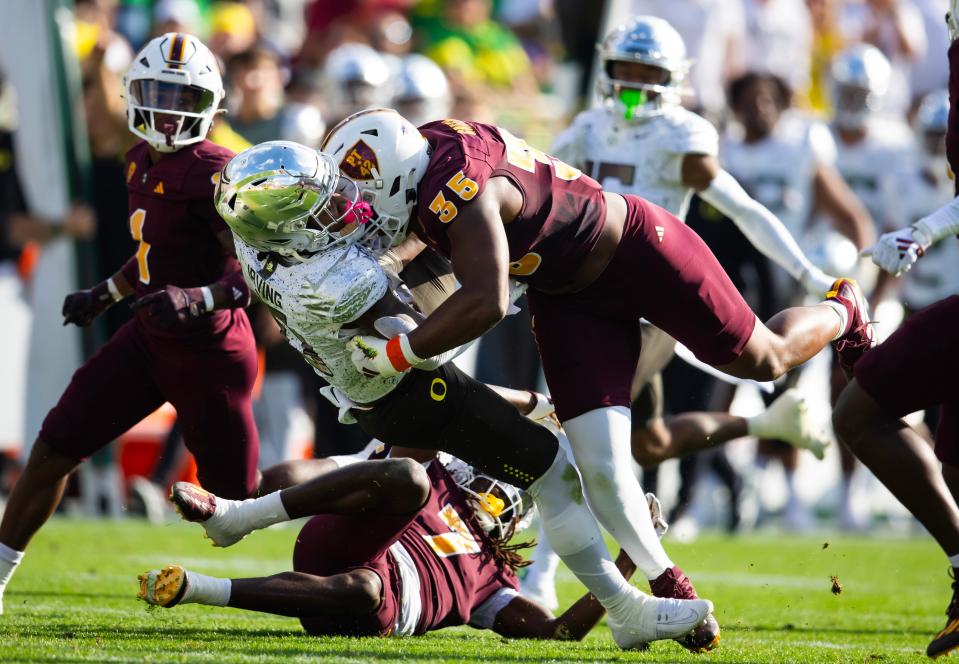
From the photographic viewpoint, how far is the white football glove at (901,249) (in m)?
4.51

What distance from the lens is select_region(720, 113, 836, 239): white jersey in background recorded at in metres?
8.95

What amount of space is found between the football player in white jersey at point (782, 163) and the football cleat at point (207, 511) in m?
5.30

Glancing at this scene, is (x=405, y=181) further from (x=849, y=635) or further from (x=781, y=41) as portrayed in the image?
(x=781, y=41)

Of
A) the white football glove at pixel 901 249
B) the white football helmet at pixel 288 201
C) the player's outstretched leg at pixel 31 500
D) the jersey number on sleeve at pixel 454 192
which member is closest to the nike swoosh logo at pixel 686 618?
the white football glove at pixel 901 249

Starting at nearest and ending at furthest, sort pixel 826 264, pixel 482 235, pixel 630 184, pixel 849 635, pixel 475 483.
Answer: pixel 482 235, pixel 475 483, pixel 849 635, pixel 630 184, pixel 826 264

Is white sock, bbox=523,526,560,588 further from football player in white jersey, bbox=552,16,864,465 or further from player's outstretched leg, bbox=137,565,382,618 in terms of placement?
player's outstretched leg, bbox=137,565,382,618

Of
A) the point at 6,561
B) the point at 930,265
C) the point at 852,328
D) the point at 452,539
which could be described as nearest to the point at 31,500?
the point at 6,561

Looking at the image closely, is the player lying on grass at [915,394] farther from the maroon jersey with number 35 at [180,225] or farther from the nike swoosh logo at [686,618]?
the maroon jersey with number 35 at [180,225]

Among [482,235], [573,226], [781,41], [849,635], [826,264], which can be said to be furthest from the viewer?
[781,41]

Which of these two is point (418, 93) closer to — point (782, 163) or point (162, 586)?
point (782, 163)

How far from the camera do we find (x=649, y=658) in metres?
4.24

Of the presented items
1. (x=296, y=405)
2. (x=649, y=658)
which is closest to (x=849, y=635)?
(x=649, y=658)

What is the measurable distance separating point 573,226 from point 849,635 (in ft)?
6.02

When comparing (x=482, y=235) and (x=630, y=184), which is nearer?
(x=482, y=235)
